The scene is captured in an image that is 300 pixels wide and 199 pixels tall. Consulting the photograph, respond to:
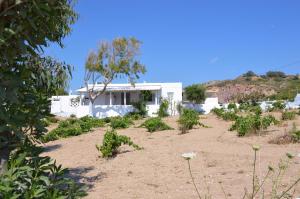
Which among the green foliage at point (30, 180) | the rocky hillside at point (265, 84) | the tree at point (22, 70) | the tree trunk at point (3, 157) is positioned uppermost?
the rocky hillside at point (265, 84)

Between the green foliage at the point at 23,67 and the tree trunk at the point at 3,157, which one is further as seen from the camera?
the tree trunk at the point at 3,157

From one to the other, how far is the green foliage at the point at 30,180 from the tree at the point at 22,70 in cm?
18

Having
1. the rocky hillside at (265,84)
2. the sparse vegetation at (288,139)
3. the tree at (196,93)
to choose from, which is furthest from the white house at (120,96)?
the sparse vegetation at (288,139)

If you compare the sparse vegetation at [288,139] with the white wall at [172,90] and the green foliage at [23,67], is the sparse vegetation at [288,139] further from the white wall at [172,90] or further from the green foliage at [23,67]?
the white wall at [172,90]

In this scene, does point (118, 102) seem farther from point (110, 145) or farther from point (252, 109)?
point (110, 145)

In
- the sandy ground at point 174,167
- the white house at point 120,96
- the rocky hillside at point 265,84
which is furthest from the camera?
the rocky hillside at point 265,84

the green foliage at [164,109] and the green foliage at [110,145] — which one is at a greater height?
the green foliage at [164,109]

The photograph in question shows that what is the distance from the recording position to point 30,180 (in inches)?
141

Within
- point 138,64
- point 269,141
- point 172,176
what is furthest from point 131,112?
point 172,176

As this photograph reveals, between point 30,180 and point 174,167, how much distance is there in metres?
4.20

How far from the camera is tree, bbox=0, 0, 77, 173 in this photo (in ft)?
10.4

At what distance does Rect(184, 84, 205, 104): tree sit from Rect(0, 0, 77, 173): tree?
1281 inches

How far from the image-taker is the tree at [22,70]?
10.4 feet

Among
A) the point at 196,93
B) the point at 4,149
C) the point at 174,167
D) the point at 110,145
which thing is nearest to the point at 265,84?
the point at 196,93
